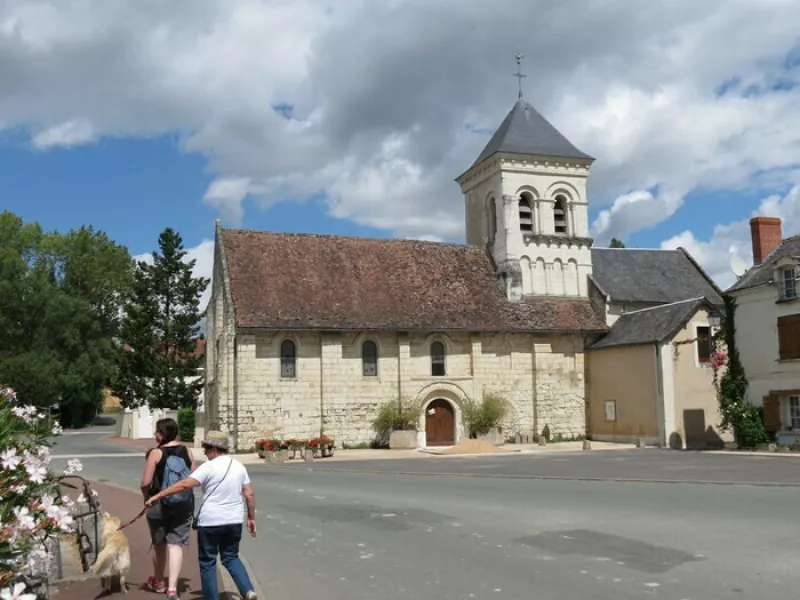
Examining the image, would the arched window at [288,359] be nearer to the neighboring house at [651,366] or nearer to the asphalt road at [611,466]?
the asphalt road at [611,466]

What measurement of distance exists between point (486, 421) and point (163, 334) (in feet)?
74.7

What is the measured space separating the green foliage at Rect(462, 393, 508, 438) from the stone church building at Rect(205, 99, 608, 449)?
1.94 feet

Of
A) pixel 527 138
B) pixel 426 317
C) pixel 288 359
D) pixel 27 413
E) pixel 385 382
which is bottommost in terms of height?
pixel 27 413

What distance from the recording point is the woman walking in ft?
23.6

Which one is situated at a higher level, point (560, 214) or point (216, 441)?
point (560, 214)

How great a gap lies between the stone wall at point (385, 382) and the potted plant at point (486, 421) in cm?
72

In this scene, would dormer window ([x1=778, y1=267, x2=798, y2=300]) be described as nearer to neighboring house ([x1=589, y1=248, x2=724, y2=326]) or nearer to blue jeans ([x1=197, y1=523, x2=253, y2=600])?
neighboring house ([x1=589, y1=248, x2=724, y2=326])

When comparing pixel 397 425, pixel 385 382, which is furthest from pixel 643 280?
pixel 397 425

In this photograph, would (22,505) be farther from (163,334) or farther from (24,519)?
(163,334)

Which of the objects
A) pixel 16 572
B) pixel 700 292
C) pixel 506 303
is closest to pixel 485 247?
pixel 506 303

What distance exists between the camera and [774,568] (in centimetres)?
800

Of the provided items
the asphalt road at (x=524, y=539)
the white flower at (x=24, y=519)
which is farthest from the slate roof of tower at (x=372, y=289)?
the white flower at (x=24, y=519)

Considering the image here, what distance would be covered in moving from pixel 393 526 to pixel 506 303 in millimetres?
23985

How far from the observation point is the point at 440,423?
107ft
